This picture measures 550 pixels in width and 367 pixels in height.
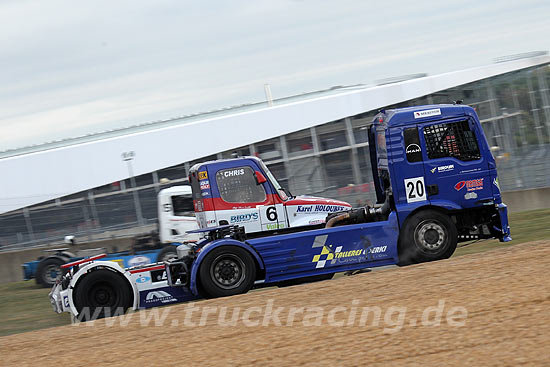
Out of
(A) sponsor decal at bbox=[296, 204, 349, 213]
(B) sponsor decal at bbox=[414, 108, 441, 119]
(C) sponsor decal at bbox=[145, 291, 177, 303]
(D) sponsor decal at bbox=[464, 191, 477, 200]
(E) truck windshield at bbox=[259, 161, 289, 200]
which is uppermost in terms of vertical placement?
(B) sponsor decal at bbox=[414, 108, 441, 119]

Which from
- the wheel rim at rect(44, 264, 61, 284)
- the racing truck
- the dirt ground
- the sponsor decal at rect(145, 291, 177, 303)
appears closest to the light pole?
the wheel rim at rect(44, 264, 61, 284)

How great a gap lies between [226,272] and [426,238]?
3186 mm

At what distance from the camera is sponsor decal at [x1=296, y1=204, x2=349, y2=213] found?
12594mm

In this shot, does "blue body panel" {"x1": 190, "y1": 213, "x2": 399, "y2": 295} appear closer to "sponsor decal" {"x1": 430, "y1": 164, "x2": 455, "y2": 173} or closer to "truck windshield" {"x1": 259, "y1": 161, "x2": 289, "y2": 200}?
"sponsor decal" {"x1": 430, "y1": 164, "x2": 455, "y2": 173}

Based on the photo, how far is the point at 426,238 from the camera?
11.0 metres

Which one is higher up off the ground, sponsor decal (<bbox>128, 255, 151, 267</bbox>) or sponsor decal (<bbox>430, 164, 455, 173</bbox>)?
sponsor decal (<bbox>430, 164, 455, 173</bbox>)

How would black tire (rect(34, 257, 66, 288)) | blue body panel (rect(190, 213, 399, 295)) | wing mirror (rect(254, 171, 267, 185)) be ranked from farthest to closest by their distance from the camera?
black tire (rect(34, 257, 66, 288)) → wing mirror (rect(254, 171, 267, 185)) → blue body panel (rect(190, 213, 399, 295))

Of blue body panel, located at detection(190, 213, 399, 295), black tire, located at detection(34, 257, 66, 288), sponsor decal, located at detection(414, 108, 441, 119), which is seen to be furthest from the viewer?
black tire, located at detection(34, 257, 66, 288)

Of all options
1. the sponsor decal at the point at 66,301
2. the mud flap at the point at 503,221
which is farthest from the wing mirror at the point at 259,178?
the mud flap at the point at 503,221

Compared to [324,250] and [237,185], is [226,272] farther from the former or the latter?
[237,185]

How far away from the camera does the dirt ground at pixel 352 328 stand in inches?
246

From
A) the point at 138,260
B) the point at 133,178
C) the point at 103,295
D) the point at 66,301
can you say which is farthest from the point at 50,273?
the point at 103,295

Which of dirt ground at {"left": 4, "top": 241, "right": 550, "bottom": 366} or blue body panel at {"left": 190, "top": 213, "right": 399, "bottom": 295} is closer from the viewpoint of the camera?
dirt ground at {"left": 4, "top": 241, "right": 550, "bottom": 366}

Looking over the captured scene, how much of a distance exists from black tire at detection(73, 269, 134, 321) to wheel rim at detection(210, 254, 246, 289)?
1.38 meters
